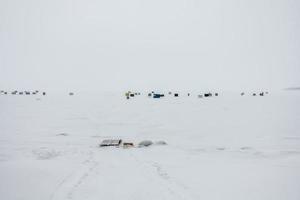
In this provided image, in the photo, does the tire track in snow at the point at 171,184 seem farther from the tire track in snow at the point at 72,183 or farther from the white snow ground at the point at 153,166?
the tire track in snow at the point at 72,183

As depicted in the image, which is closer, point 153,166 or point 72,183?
point 72,183

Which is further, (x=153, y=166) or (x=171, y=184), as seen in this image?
(x=153, y=166)

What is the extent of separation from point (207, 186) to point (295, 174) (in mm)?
3277

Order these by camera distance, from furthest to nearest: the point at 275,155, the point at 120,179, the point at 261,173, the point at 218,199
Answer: the point at 275,155 → the point at 261,173 → the point at 120,179 → the point at 218,199

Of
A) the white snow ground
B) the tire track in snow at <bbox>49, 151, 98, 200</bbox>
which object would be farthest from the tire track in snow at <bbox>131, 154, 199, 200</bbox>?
the tire track in snow at <bbox>49, 151, 98, 200</bbox>

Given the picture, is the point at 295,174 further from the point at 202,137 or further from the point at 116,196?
the point at 202,137

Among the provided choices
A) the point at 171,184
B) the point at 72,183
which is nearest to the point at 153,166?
the point at 171,184

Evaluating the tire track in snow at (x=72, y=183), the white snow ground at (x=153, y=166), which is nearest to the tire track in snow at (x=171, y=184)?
the white snow ground at (x=153, y=166)

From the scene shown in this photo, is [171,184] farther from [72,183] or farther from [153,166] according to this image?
[72,183]

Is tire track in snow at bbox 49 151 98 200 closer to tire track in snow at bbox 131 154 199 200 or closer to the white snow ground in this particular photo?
the white snow ground

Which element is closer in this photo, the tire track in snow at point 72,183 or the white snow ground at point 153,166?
the tire track in snow at point 72,183

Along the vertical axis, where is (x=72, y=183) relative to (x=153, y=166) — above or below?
above

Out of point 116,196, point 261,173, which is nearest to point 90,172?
point 116,196

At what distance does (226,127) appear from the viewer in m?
24.0
